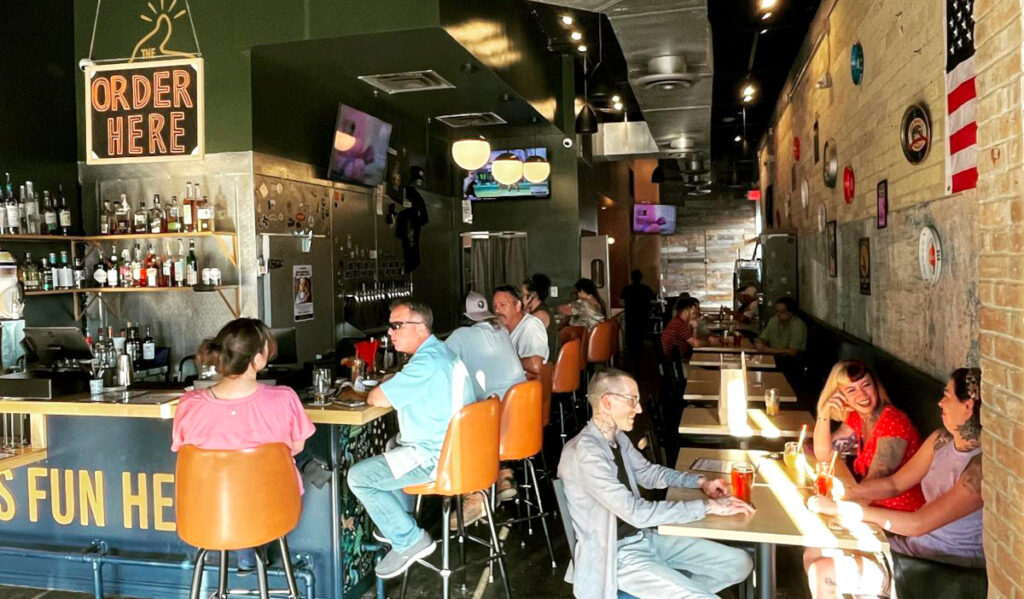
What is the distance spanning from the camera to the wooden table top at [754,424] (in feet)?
13.0

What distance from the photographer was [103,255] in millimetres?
6137

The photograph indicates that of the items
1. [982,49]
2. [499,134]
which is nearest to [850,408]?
[982,49]

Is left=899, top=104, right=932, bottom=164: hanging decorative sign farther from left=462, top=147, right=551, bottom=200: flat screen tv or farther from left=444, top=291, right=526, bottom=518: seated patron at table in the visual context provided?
left=462, top=147, right=551, bottom=200: flat screen tv

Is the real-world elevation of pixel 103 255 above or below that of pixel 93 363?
above

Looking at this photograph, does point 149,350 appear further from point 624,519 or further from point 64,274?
point 624,519

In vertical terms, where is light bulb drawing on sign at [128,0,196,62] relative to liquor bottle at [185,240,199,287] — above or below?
above

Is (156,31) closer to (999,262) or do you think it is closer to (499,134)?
(499,134)

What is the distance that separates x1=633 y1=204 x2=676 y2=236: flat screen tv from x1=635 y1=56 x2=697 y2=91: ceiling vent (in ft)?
45.1

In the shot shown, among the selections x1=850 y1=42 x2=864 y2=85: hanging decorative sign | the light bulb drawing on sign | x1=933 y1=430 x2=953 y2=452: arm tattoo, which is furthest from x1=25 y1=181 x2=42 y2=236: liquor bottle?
x1=850 y1=42 x2=864 y2=85: hanging decorative sign

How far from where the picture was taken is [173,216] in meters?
5.93

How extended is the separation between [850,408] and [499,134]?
700cm

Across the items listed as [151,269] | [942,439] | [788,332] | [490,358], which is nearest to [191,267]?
[151,269]

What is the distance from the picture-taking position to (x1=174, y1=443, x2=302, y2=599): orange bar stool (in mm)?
2838

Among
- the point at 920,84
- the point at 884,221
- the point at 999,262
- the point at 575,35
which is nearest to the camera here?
the point at 999,262
